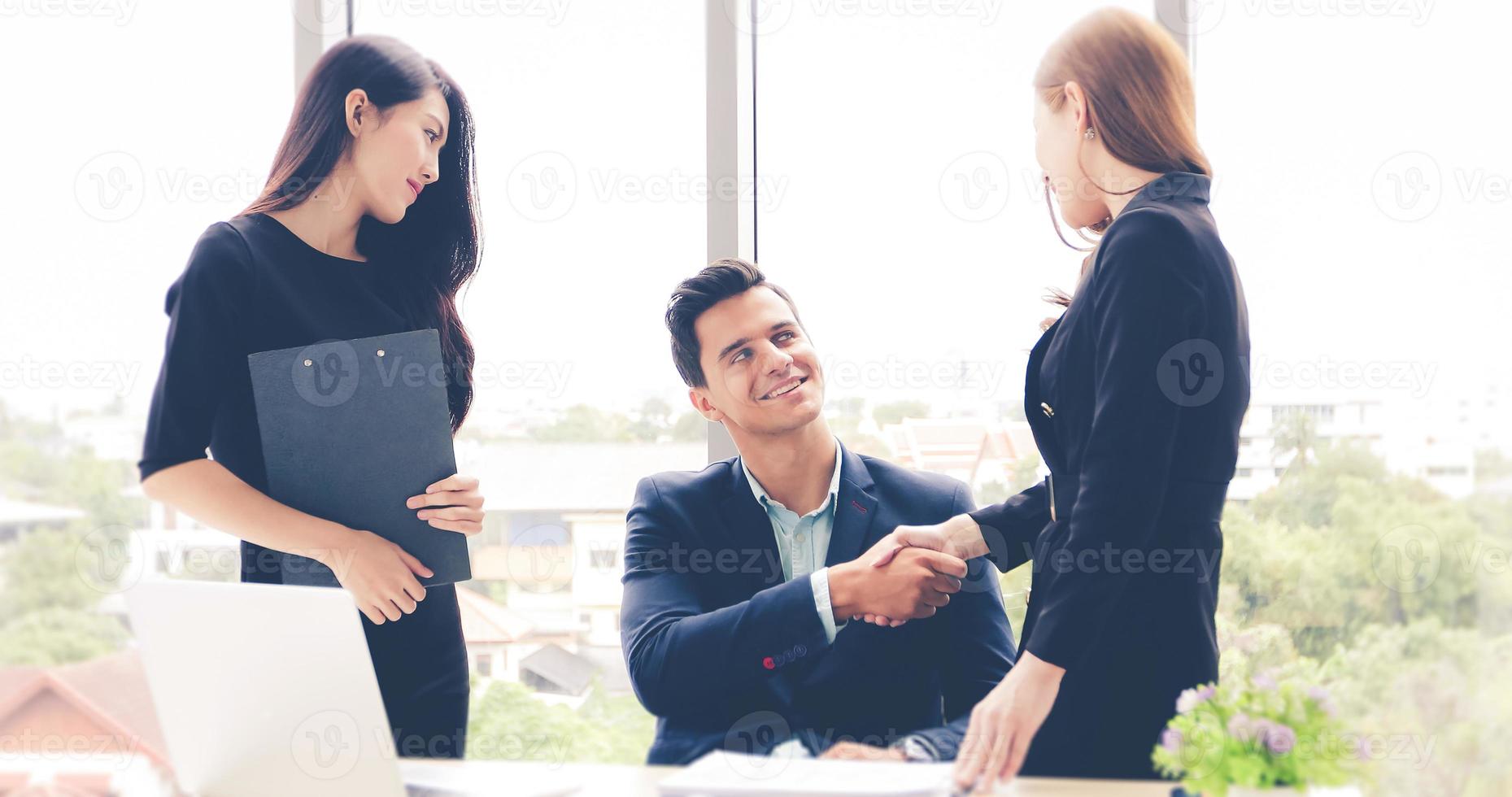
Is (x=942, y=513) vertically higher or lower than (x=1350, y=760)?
higher

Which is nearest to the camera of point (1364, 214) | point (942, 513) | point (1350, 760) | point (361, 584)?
point (1350, 760)

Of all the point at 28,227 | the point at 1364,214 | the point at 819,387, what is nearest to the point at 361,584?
the point at 819,387

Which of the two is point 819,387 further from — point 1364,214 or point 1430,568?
point 1430,568

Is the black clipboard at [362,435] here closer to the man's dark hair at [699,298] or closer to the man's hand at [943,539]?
the man's dark hair at [699,298]

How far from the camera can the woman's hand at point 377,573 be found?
1.67m

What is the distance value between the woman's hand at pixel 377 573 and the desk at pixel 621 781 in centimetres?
30

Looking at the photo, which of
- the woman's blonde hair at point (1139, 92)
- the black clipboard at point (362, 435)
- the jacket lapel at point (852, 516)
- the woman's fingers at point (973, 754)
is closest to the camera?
the woman's fingers at point (973, 754)

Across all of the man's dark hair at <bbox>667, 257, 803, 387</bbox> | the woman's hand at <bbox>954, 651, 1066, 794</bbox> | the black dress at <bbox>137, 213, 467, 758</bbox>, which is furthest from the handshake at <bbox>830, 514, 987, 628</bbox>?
the black dress at <bbox>137, 213, 467, 758</bbox>

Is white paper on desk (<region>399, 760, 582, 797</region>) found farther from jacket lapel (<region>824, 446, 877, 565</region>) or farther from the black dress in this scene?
jacket lapel (<region>824, 446, 877, 565</region>)

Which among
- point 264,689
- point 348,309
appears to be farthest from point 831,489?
point 264,689

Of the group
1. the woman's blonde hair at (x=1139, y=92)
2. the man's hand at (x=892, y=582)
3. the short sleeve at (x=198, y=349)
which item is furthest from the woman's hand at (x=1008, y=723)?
the short sleeve at (x=198, y=349)

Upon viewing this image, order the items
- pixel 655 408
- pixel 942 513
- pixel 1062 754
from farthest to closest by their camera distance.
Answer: pixel 655 408 < pixel 942 513 < pixel 1062 754

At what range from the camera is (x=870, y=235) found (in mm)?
2285

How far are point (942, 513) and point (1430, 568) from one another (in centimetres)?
106
